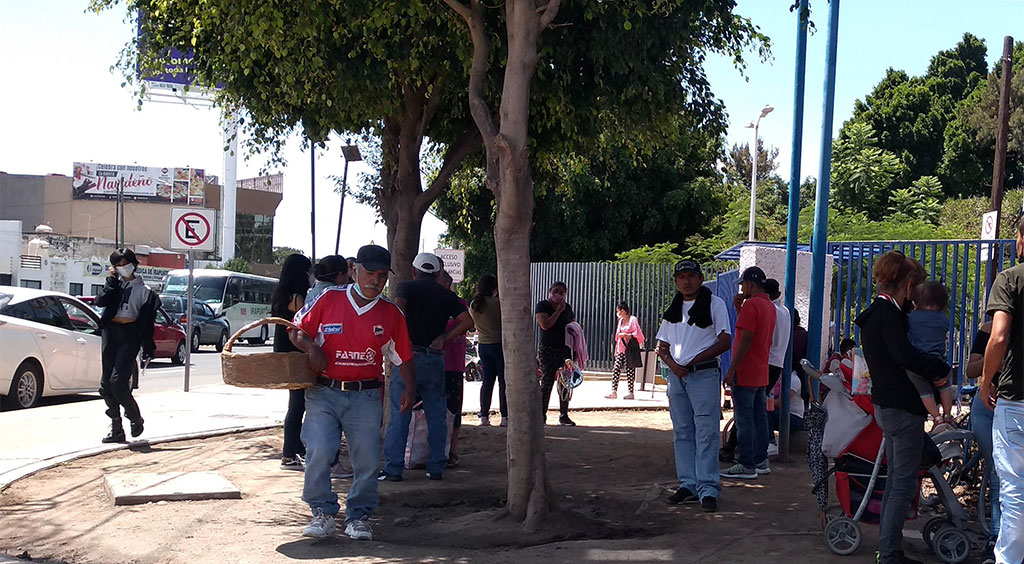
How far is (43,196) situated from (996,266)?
83607 mm

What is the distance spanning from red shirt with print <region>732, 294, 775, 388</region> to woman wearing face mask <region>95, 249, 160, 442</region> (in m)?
5.66

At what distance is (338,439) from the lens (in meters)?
6.51

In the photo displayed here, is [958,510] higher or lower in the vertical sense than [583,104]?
lower

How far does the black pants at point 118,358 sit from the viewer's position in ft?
33.2

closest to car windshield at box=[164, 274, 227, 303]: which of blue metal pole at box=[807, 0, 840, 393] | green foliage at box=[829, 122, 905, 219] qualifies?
green foliage at box=[829, 122, 905, 219]

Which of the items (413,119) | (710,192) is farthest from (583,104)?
(710,192)

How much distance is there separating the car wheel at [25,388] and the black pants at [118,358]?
4.09 meters

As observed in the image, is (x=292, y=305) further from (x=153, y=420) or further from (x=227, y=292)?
(x=227, y=292)

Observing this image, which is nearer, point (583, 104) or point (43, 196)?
point (583, 104)

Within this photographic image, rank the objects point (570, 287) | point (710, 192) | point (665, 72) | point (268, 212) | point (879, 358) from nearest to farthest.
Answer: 1. point (879, 358)
2. point (665, 72)
3. point (570, 287)
4. point (710, 192)
5. point (268, 212)

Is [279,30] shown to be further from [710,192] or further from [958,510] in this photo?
[710,192]

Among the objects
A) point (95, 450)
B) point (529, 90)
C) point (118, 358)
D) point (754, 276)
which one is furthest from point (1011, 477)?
point (95, 450)

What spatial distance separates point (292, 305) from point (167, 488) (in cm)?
186

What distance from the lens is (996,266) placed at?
1005cm
